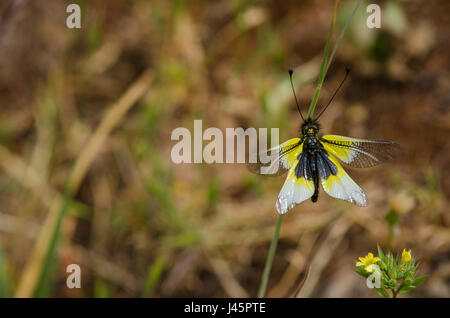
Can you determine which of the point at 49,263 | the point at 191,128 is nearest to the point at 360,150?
the point at 49,263

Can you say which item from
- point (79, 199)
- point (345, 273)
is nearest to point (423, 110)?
point (345, 273)

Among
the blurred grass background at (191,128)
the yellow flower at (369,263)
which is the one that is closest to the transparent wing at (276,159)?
the yellow flower at (369,263)

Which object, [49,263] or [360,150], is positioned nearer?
[360,150]

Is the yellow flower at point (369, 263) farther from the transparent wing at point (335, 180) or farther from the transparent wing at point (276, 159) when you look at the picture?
the transparent wing at point (276, 159)

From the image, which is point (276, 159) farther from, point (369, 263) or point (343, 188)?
point (369, 263)

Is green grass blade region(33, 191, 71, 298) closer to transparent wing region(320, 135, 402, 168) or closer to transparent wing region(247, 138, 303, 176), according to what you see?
transparent wing region(247, 138, 303, 176)
